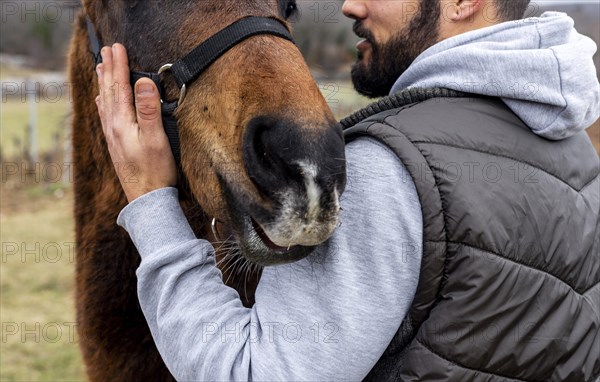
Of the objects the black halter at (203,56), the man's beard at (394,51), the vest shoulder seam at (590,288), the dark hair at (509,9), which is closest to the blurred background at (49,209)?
the man's beard at (394,51)

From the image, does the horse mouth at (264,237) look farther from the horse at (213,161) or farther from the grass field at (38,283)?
the grass field at (38,283)

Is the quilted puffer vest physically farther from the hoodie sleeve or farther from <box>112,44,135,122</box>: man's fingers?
<box>112,44,135,122</box>: man's fingers

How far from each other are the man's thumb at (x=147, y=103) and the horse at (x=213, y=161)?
73 millimetres

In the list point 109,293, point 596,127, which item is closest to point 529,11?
point 109,293

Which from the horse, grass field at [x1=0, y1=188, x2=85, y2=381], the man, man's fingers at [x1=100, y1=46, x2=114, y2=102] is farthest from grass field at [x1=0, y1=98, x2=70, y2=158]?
the man

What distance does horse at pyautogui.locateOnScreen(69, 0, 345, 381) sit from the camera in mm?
1614

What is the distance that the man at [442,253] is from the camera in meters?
1.58

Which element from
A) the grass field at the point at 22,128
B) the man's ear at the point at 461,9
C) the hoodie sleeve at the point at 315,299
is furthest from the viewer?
the grass field at the point at 22,128

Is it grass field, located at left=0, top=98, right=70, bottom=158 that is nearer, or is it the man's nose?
the man's nose

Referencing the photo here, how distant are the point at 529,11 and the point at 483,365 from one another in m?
1.58

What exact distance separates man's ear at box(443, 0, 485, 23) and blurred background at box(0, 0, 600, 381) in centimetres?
55

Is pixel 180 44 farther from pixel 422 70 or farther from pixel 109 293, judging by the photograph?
pixel 109 293

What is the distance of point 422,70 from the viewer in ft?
6.41

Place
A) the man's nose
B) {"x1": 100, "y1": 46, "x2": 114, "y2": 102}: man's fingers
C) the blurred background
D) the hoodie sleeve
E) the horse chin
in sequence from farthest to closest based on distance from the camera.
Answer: the blurred background → the man's nose → {"x1": 100, "y1": 46, "x2": 114, "y2": 102}: man's fingers → the horse chin → the hoodie sleeve
